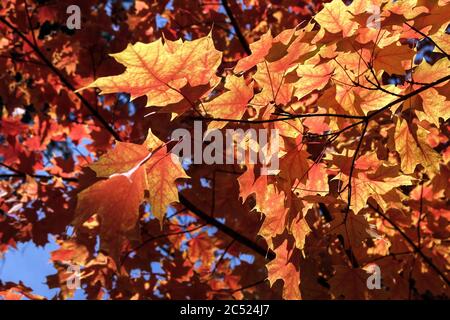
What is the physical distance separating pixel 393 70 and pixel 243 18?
7.20 feet

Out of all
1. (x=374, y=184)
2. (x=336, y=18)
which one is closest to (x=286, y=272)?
(x=374, y=184)

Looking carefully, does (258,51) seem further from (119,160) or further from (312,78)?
(119,160)

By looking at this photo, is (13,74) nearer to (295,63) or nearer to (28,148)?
(28,148)

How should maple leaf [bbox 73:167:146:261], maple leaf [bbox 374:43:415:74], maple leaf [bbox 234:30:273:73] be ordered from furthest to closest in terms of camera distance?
maple leaf [bbox 374:43:415:74] → maple leaf [bbox 234:30:273:73] → maple leaf [bbox 73:167:146:261]

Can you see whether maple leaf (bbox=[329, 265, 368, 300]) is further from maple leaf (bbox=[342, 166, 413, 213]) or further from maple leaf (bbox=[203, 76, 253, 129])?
maple leaf (bbox=[203, 76, 253, 129])

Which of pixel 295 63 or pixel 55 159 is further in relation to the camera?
pixel 55 159

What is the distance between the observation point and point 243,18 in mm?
3613

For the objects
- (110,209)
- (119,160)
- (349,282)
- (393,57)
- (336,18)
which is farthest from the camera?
(349,282)

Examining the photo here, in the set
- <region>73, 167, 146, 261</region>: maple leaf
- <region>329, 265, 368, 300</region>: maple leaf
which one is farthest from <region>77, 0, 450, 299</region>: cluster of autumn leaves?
<region>329, 265, 368, 300</region>: maple leaf

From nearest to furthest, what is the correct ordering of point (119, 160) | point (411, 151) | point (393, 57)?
point (119, 160)
point (393, 57)
point (411, 151)

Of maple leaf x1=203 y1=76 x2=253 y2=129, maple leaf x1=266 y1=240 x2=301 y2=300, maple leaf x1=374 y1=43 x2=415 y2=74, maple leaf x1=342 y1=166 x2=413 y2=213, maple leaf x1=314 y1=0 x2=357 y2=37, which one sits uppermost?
maple leaf x1=314 y1=0 x2=357 y2=37

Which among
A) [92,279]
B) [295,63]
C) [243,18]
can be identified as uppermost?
[243,18]
